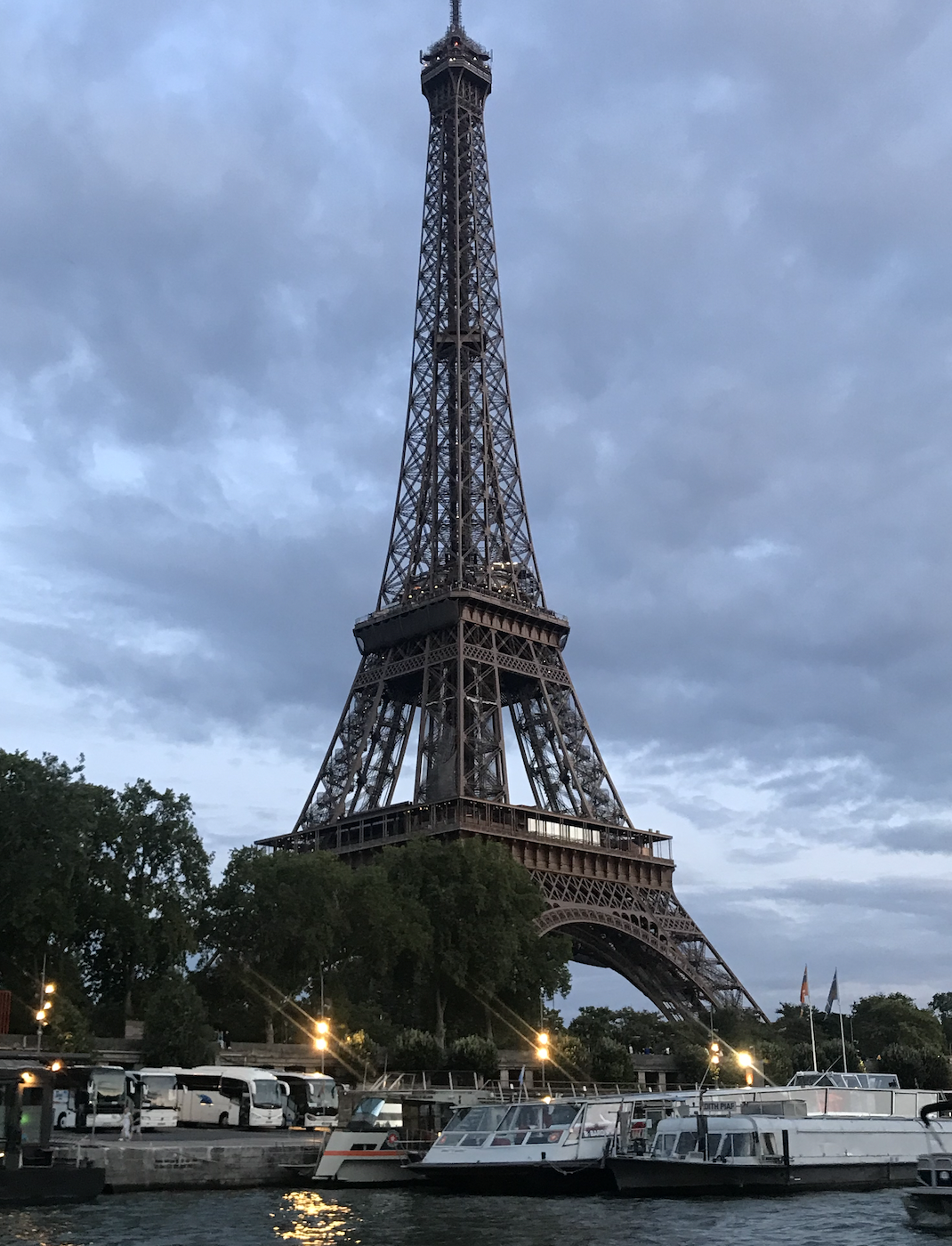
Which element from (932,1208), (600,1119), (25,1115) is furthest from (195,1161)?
(932,1208)

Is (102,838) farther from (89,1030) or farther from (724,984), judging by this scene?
(724,984)

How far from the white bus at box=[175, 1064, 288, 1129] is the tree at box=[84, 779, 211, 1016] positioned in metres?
11.8

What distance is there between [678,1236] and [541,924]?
48.1m

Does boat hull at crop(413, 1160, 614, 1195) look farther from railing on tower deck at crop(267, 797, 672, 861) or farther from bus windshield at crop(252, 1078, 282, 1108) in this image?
railing on tower deck at crop(267, 797, 672, 861)

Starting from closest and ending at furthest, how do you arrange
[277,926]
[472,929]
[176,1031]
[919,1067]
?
1. [176,1031]
2. [277,926]
3. [472,929]
4. [919,1067]

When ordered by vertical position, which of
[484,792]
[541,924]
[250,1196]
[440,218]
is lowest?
[250,1196]

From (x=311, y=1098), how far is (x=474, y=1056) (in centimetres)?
786

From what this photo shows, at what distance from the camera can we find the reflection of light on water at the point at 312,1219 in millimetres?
29455

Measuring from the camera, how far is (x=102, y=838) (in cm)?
6519

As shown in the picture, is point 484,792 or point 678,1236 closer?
point 678,1236

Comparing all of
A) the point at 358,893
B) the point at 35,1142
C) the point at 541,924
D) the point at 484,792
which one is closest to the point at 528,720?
the point at 484,792

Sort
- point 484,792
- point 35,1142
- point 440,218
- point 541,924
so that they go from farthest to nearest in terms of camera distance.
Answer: point 440,218
point 484,792
point 541,924
point 35,1142

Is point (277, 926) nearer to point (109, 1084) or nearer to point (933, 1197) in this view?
point (109, 1084)

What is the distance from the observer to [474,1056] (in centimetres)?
5922
